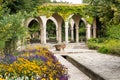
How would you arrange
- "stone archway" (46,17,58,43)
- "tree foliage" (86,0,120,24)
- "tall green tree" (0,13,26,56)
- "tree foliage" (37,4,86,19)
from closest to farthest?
"tall green tree" (0,13,26,56) < "tree foliage" (86,0,120,24) < "tree foliage" (37,4,86,19) < "stone archway" (46,17,58,43)

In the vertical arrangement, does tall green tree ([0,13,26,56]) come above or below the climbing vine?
below

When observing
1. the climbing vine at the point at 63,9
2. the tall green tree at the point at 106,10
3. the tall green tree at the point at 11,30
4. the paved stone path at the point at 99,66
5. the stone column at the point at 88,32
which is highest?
the climbing vine at the point at 63,9

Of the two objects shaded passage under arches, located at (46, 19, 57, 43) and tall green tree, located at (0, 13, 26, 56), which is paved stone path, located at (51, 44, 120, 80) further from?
shaded passage under arches, located at (46, 19, 57, 43)

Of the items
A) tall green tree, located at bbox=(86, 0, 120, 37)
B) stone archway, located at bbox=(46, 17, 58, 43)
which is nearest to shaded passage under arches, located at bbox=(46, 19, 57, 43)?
stone archway, located at bbox=(46, 17, 58, 43)

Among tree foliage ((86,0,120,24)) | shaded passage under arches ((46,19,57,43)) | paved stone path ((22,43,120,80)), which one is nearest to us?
paved stone path ((22,43,120,80))

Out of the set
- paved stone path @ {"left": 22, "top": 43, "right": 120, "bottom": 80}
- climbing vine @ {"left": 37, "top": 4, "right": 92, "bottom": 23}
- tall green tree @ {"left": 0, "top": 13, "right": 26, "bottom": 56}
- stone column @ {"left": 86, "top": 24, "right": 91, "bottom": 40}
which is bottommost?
paved stone path @ {"left": 22, "top": 43, "right": 120, "bottom": 80}

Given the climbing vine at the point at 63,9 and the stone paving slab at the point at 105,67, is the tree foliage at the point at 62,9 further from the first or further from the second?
the stone paving slab at the point at 105,67

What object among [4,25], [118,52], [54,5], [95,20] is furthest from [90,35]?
[4,25]

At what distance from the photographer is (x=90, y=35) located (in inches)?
1625

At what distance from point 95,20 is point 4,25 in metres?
31.8

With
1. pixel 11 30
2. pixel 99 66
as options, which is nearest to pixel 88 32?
pixel 99 66

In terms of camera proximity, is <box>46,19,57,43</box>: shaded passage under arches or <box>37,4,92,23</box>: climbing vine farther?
<box>46,19,57,43</box>: shaded passage under arches

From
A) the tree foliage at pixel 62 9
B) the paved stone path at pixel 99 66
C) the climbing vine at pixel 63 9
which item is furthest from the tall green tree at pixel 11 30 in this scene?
the climbing vine at pixel 63 9

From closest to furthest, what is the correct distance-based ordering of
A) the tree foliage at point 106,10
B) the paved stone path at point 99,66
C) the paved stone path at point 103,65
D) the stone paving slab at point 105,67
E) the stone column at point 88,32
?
the stone paving slab at point 105,67 < the paved stone path at point 103,65 < the paved stone path at point 99,66 < the tree foliage at point 106,10 < the stone column at point 88,32
